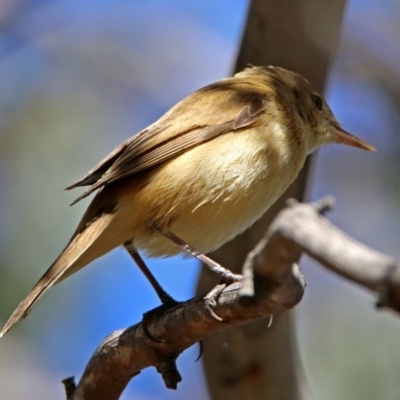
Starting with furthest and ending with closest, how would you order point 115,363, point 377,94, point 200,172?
point 377,94, point 200,172, point 115,363

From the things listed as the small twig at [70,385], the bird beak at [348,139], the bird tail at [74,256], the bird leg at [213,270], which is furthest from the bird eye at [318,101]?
the small twig at [70,385]

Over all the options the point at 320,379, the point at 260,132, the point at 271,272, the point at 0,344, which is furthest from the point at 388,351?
the point at 271,272

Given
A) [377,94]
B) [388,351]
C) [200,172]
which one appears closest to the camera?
[200,172]

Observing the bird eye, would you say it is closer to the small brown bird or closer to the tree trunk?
the tree trunk

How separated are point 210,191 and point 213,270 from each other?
0.39 m

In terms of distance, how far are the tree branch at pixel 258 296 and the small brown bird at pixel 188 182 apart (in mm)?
477

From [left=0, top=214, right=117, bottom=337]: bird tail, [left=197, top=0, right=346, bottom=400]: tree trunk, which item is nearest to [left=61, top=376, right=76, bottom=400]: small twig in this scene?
[left=0, top=214, right=117, bottom=337]: bird tail

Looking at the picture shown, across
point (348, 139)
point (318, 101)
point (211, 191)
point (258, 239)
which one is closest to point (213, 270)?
point (211, 191)

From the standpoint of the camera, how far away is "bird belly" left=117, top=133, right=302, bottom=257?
390 centimetres

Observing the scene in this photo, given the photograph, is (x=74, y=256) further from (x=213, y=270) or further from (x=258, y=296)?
(x=258, y=296)

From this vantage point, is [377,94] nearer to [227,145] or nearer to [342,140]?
[342,140]

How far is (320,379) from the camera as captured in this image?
6047 millimetres

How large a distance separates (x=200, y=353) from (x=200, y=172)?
0.96m

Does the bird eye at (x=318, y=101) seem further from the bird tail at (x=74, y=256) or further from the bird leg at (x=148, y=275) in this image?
the bird tail at (x=74, y=256)
